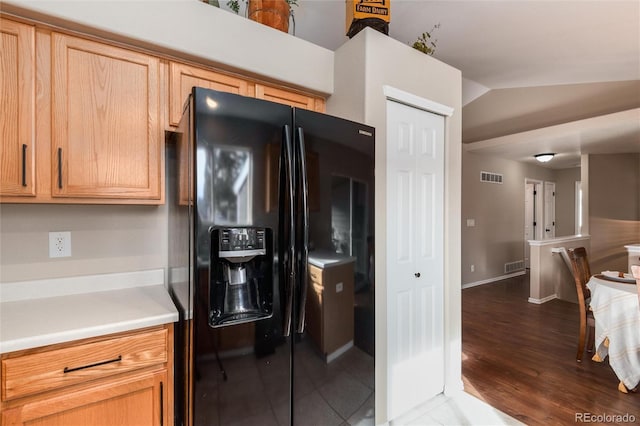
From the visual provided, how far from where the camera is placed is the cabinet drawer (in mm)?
1068

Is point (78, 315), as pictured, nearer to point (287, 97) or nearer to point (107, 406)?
point (107, 406)

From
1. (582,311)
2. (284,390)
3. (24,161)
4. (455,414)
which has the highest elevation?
(24,161)

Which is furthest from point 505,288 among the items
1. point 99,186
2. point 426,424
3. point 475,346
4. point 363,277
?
point 99,186

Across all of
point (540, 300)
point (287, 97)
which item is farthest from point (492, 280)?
point (287, 97)

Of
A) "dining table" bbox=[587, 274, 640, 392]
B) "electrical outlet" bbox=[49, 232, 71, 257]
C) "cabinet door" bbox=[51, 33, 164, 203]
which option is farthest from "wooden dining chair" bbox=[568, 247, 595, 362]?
"electrical outlet" bbox=[49, 232, 71, 257]

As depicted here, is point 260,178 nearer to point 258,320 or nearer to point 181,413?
point 258,320

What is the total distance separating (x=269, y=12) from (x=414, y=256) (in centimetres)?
179

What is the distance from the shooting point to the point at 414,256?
212 centimetres

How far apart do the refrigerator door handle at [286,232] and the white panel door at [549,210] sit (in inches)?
328

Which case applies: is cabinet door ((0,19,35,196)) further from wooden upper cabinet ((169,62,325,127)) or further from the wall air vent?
the wall air vent

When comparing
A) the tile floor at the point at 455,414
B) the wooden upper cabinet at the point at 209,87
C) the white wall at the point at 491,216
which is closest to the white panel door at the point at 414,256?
the tile floor at the point at 455,414

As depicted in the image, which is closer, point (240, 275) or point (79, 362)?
point (79, 362)

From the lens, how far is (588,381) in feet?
8.18

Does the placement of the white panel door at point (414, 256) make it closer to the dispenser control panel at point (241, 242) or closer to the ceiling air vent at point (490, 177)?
the dispenser control panel at point (241, 242)
